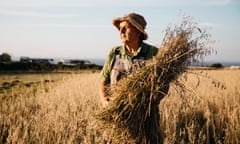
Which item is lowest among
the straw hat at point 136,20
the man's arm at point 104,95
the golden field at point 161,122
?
the golden field at point 161,122

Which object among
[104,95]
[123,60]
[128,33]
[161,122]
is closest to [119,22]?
[128,33]

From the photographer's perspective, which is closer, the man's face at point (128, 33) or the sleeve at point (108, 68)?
the man's face at point (128, 33)

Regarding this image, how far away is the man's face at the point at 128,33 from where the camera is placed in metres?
2.23

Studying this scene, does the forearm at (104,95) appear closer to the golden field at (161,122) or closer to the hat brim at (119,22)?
the golden field at (161,122)

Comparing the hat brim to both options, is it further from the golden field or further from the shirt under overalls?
the golden field

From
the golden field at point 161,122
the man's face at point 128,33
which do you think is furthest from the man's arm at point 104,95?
the man's face at point 128,33

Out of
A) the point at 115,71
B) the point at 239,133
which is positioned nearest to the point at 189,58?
the point at 115,71

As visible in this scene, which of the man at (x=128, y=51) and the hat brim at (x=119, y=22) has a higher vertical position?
the hat brim at (x=119, y=22)

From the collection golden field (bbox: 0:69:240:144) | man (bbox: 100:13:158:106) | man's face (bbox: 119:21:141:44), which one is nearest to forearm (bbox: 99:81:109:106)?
man (bbox: 100:13:158:106)

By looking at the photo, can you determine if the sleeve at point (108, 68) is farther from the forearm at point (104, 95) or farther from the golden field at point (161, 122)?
the golden field at point (161, 122)

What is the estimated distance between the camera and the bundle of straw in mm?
1954

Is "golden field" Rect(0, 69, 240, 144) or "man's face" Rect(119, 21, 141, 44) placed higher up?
"man's face" Rect(119, 21, 141, 44)

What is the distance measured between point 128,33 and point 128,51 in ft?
0.49

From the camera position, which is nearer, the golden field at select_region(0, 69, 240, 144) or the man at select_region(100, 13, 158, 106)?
the man at select_region(100, 13, 158, 106)
